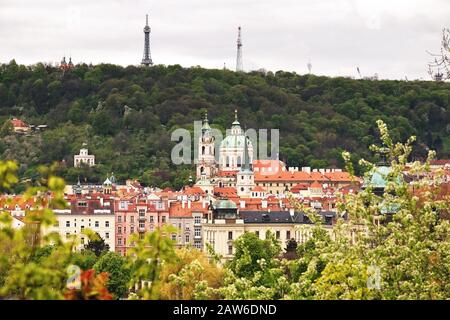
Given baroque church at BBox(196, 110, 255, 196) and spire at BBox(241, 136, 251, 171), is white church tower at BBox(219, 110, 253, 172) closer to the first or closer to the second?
baroque church at BBox(196, 110, 255, 196)

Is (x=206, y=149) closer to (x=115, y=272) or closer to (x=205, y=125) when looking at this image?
(x=205, y=125)

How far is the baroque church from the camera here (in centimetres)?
12825

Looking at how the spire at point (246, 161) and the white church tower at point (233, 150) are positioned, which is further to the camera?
the white church tower at point (233, 150)

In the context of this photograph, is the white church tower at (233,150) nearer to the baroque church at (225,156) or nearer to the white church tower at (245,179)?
the baroque church at (225,156)

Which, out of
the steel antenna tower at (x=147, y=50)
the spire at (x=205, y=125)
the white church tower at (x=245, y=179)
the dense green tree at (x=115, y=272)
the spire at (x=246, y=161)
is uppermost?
the steel antenna tower at (x=147, y=50)

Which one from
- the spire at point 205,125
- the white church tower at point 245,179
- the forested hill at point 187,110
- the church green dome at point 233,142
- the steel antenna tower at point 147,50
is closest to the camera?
the white church tower at point 245,179

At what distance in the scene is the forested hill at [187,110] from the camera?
13675 cm

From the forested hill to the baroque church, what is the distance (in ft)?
8.59

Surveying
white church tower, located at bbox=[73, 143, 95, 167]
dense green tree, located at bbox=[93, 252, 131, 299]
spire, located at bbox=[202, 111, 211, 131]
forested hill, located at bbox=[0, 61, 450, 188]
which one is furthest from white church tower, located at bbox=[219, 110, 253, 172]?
dense green tree, located at bbox=[93, 252, 131, 299]

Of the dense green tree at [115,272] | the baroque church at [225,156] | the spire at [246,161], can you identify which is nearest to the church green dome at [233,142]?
the baroque church at [225,156]

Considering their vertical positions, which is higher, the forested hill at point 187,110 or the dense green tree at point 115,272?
the forested hill at point 187,110

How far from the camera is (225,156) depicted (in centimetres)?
13938

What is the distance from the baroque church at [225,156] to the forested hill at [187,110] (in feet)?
8.59
